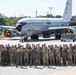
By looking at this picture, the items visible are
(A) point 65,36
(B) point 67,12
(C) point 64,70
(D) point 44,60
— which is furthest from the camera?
(B) point 67,12

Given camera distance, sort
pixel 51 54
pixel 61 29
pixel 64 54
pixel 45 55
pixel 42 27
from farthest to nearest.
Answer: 1. pixel 61 29
2. pixel 42 27
3. pixel 64 54
4. pixel 51 54
5. pixel 45 55

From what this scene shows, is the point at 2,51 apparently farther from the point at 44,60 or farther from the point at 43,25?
the point at 43,25

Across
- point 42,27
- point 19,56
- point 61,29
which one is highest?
point 19,56

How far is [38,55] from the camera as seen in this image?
20.7m

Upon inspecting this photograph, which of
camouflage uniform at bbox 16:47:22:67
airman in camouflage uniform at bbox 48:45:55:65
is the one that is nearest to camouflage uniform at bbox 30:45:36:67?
camouflage uniform at bbox 16:47:22:67

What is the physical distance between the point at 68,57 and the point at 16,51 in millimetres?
3211

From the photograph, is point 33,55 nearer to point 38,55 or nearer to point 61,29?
point 38,55

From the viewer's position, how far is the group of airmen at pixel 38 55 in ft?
67.9

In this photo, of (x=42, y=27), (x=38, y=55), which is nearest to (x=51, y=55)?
(x=38, y=55)

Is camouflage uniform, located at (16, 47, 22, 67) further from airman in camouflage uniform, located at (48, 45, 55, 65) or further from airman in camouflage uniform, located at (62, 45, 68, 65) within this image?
airman in camouflage uniform, located at (62, 45, 68, 65)

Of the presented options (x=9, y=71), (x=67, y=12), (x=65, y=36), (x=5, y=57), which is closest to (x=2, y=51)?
(x=5, y=57)

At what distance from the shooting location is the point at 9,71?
19141 millimetres

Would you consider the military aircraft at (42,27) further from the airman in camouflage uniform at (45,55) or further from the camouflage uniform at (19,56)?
the airman in camouflage uniform at (45,55)

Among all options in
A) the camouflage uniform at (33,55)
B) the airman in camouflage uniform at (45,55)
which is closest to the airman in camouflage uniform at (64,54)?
the airman in camouflage uniform at (45,55)
